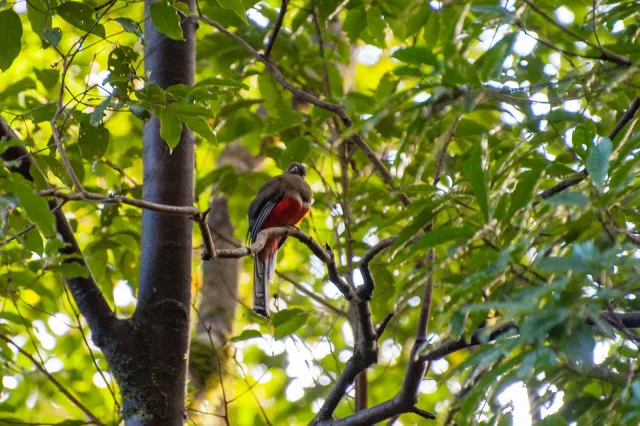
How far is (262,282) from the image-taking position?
4.85 metres

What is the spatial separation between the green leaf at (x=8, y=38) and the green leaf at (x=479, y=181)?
1.81 m

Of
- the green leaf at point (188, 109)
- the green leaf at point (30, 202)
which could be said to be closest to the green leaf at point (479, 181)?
the green leaf at point (30, 202)

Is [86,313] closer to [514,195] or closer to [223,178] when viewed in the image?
[223,178]

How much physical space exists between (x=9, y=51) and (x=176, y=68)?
1.20 metres

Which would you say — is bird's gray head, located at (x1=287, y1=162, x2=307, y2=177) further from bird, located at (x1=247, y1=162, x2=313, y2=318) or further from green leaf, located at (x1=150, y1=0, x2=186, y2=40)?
green leaf, located at (x1=150, y1=0, x2=186, y2=40)

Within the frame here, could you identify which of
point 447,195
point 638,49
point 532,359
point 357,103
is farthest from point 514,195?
point 357,103

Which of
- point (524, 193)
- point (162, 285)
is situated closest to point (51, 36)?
point (162, 285)

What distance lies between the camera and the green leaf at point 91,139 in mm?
3098

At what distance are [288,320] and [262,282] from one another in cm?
106

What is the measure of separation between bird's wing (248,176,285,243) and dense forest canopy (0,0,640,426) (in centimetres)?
9

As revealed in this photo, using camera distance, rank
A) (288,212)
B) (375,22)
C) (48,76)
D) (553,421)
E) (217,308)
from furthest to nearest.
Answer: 1. (217,308)
2. (288,212)
3. (375,22)
4. (48,76)
5. (553,421)

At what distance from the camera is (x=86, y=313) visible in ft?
11.0

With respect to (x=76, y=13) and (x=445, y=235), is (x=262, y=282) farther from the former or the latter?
(x=445, y=235)

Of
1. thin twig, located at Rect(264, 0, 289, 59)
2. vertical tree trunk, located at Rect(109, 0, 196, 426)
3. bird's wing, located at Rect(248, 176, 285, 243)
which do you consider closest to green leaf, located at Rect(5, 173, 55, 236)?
vertical tree trunk, located at Rect(109, 0, 196, 426)
